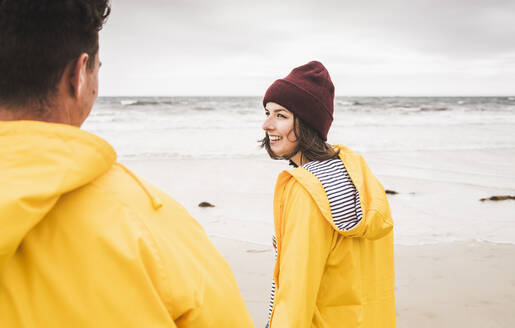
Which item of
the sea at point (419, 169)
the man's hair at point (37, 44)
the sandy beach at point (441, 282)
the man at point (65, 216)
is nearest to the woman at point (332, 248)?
the man at point (65, 216)

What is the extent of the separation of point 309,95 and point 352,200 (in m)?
0.74

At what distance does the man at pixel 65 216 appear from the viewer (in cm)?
70

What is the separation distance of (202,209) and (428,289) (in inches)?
147

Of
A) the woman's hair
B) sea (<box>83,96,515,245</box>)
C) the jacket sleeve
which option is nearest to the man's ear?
the jacket sleeve

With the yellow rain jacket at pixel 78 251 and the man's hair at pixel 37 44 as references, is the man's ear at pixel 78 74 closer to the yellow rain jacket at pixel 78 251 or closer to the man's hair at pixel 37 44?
the man's hair at pixel 37 44

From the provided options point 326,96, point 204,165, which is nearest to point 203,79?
point 204,165

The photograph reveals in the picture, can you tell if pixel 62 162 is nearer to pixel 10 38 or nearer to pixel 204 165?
pixel 10 38

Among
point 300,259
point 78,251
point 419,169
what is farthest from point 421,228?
point 78,251

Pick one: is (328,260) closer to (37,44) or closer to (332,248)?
(332,248)

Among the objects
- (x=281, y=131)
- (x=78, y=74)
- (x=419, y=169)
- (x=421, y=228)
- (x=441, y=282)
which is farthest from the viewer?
(x=419, y=169)

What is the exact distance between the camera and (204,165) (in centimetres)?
973

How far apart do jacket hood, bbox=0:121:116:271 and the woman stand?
981 millimetres

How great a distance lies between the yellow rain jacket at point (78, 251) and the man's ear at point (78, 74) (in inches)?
5.3

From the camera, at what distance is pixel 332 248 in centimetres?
166
